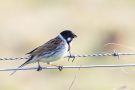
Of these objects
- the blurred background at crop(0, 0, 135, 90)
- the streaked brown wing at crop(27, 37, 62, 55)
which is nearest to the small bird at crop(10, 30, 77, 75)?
the streaked brown wing at crop(27, 37, 62, 55)

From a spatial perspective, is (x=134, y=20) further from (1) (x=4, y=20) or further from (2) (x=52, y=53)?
(2) (x=52, y=53)

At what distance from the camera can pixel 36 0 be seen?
24.3 m

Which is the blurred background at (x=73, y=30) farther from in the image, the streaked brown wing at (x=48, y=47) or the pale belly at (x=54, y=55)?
the pale belly at (x=54, y=55)

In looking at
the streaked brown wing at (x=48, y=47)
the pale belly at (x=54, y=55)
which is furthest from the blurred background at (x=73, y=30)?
the pale belly at (x=54, y=55)

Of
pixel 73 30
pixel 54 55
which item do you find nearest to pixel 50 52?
pixel 54 55

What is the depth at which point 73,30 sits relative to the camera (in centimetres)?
2081

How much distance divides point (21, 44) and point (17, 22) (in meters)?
1.72

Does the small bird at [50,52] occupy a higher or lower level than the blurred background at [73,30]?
higher

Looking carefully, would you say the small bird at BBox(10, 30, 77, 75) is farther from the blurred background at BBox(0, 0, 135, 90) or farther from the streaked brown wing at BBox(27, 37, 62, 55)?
the blurred background at BBox(0, 0, 135, 90)

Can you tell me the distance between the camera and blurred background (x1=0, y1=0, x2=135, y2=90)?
17.2 meters

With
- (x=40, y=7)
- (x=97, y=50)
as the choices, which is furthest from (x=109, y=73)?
(x=40, y=7)

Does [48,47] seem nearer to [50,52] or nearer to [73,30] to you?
[50,52]

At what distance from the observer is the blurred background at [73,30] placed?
17234 millimetres

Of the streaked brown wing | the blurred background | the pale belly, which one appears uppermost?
the streaked brown wing
